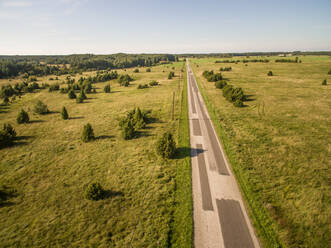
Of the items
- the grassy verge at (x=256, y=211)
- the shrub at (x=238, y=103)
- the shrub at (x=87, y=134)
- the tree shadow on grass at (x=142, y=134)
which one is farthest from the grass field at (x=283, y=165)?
the shrub at (x=87, y=134)

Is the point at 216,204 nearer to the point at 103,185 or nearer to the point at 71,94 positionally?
the point at 103,185

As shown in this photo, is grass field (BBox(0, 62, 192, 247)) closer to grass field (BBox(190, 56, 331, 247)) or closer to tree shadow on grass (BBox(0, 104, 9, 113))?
grass field (BBox(190, 56, 331, 247))

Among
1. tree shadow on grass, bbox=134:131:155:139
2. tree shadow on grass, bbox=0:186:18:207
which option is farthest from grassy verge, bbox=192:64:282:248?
tree shadow on grass, bbox=0:186:18:207

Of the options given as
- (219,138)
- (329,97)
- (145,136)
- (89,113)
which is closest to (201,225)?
(219,138)

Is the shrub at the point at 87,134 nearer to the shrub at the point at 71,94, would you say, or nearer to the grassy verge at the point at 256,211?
the grassy verge at the point at 256,211

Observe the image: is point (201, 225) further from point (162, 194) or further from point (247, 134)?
point (247, 134)

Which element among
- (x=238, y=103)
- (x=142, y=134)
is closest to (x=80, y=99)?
(x=142, y=134)
